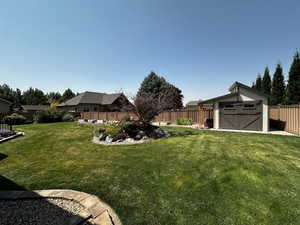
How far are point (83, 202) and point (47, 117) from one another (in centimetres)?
1848

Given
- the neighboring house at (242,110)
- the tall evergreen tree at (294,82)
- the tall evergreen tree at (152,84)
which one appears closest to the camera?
the neighboring house at (242,110)

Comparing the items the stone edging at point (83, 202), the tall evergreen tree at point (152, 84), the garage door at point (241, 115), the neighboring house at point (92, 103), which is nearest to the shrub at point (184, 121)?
the garage door at point (241, 115)

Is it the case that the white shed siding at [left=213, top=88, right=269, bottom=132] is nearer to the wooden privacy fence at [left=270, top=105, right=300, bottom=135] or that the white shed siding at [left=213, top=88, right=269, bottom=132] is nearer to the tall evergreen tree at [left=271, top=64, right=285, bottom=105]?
the wooden privacy fence at [left=270, top=105, right=300, bottom=135]

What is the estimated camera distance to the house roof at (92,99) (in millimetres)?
26797

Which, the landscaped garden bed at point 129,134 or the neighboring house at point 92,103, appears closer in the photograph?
the landscaped garden bed at point 129,134

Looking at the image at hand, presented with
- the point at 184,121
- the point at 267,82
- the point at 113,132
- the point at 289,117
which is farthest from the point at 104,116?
the point at 267,82

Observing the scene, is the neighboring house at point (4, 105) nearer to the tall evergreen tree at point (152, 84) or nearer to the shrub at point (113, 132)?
the tall evergreen tree at point (152, 84)

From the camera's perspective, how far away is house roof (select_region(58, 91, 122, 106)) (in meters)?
26.8

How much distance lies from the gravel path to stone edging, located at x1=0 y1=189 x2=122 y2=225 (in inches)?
2.8

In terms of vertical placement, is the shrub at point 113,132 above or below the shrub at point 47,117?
below

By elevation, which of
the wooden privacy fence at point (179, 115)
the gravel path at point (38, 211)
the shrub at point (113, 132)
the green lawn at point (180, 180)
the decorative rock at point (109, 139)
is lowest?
the gravel path at point (38, 211)

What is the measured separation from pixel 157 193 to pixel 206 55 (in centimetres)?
1251

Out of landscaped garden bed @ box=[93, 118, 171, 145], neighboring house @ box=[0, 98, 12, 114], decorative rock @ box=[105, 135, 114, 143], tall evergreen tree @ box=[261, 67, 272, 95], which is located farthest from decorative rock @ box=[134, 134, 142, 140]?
tall evergreen tree @ box=[261, 67, 272, 95]

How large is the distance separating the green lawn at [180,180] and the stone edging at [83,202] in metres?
0.14
